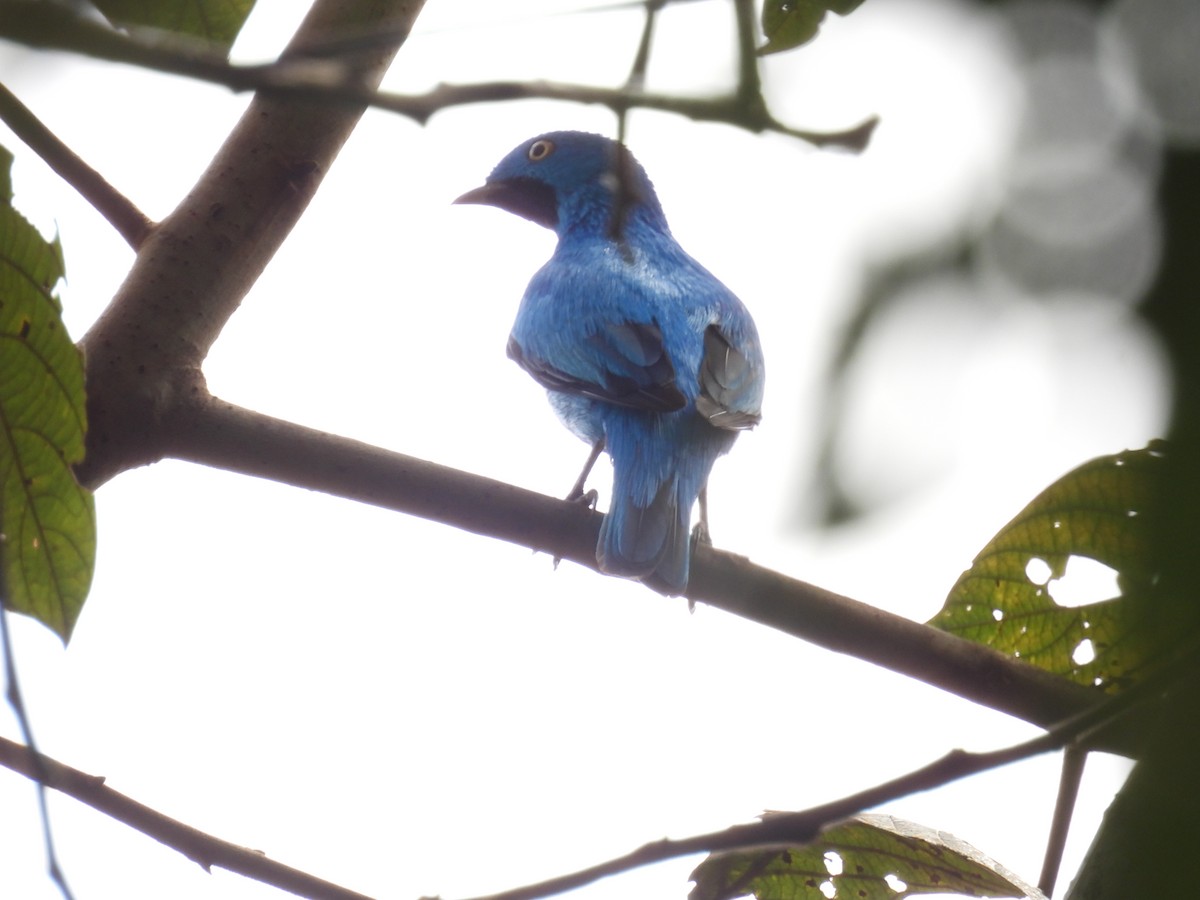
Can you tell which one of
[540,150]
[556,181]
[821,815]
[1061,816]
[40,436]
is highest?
[540,150]

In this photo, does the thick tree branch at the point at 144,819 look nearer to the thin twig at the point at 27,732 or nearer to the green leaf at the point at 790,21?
the thin twig at the point at 27,732

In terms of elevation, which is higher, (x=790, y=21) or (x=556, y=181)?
(x=556, y=181)

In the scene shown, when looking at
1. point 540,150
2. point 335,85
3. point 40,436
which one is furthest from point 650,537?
point 540,150

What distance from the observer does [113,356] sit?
318 cm

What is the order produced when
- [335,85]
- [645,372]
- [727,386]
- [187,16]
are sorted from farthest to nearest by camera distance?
[727,386] → [645,372] → [187,16] → [335,85]

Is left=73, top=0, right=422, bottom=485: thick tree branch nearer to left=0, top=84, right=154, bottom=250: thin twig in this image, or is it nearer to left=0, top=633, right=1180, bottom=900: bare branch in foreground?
left=0, top=84, right=154, bottom=250: thin twig

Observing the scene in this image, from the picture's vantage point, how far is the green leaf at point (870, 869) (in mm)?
2527

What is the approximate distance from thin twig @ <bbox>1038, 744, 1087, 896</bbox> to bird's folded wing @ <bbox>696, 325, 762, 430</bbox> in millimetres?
2891

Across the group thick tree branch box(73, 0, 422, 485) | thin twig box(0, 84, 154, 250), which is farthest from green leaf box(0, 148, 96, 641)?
thick tree branch box(73, 0, 422, 485)

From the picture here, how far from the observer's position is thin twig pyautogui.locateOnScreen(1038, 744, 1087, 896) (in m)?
2.31

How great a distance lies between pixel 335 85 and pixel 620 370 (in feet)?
13.6

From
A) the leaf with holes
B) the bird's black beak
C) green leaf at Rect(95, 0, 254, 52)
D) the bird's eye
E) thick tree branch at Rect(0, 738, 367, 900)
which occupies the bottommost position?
thick tree branch at Rect(0, 738, 367, 900)

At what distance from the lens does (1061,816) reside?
2.33 meters

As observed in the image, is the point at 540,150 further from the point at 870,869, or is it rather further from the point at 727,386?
the point at 870,869
